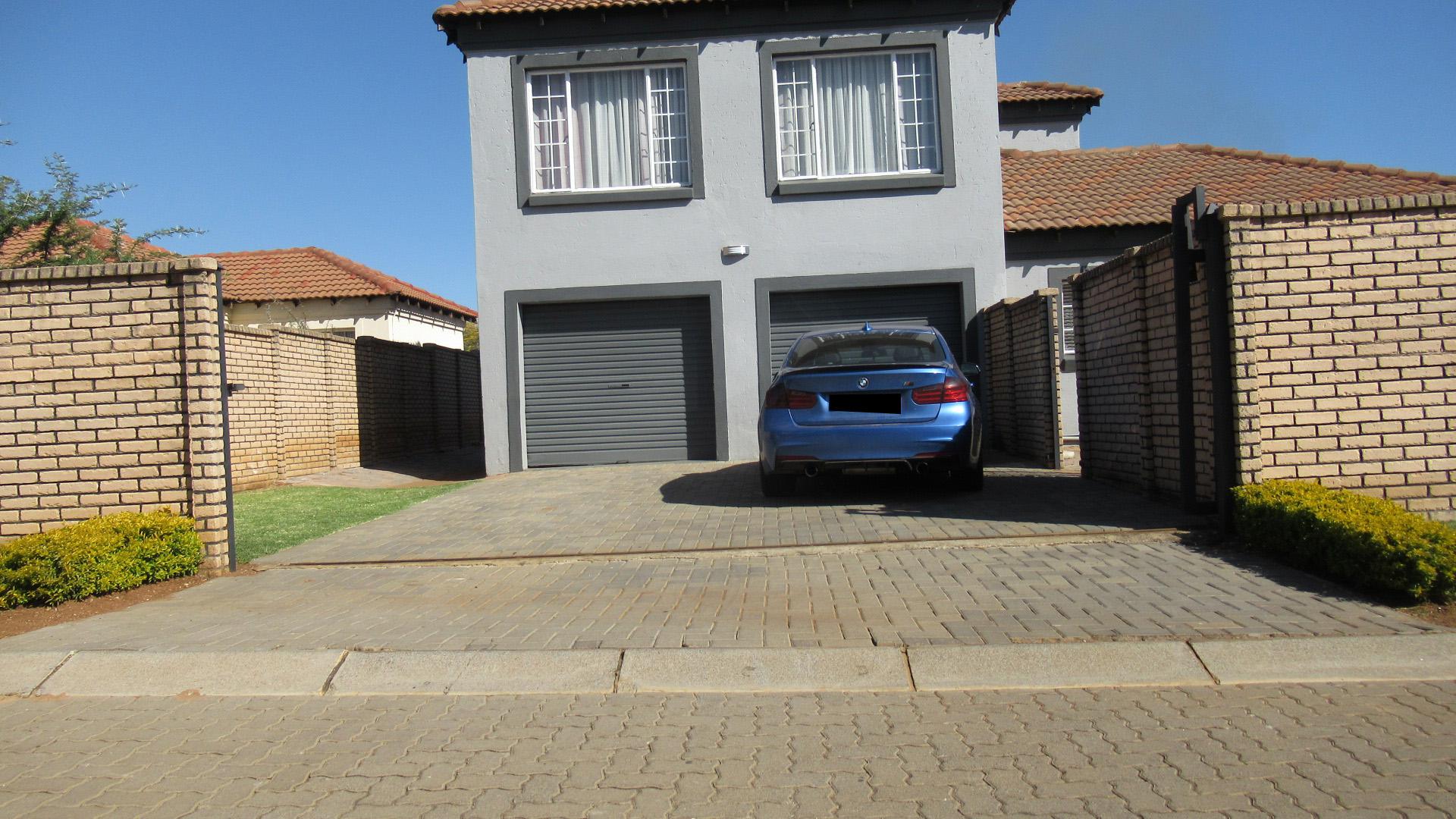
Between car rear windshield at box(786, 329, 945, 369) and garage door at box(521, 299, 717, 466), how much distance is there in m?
4.58

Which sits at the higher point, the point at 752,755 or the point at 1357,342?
the point at 1357,342

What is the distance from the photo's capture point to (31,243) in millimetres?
14602

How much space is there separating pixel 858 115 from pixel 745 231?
2.27 meters

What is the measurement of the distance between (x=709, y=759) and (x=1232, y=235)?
17.1ft

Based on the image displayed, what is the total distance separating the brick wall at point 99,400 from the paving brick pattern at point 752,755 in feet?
8.69

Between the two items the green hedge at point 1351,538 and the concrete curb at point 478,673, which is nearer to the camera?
the concrete curb at point 478,673

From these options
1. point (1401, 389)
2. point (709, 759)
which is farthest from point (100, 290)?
point (1401, 389)

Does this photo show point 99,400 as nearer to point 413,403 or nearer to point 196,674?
point 196,674

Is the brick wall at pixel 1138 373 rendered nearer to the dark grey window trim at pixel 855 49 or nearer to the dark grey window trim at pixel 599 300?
the dark grey window trim at pixel 855 49

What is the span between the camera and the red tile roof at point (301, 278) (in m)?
23.9

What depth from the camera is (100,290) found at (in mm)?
7172

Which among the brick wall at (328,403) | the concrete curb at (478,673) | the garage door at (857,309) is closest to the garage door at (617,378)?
the garage door at (857,309)

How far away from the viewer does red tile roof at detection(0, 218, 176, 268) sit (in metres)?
14.7

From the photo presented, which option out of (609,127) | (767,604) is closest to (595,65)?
(609,127)
